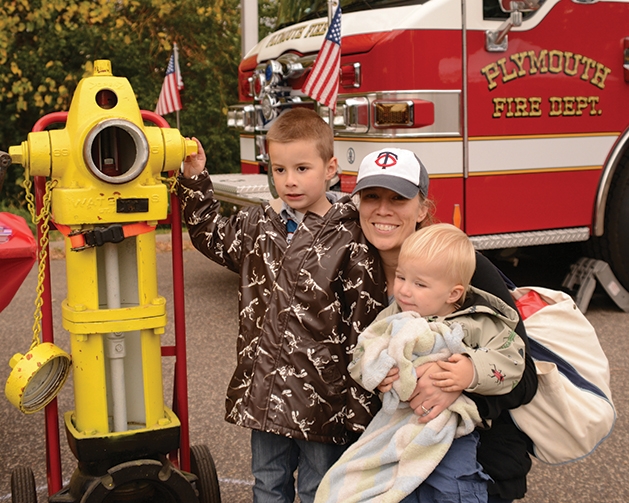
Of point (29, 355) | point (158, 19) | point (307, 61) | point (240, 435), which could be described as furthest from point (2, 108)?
point (29, 355)

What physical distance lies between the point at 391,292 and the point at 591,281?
12.3 ft

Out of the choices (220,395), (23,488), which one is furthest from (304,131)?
(220,395)

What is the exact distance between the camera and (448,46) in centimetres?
509

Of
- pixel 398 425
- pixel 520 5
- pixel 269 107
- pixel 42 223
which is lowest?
pixel 398 425

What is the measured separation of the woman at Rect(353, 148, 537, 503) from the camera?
7.03 feet

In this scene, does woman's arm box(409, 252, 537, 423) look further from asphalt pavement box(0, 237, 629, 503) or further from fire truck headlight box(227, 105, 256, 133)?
fire truck headlight box(227, 105, 256, 133)

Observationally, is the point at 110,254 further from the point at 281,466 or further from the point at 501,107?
the point at 501,107

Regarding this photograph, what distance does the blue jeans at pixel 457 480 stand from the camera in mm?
2117

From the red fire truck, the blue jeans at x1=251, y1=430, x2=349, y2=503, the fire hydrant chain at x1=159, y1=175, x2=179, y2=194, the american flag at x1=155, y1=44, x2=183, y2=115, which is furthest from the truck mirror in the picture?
the american flag at x1=155, y1=44, x2=183, y2=115

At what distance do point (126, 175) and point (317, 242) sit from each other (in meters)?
0.58

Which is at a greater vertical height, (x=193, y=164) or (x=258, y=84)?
(x=258, y=84)

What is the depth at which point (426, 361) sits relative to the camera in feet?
7.00

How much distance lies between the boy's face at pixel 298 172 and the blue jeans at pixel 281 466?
0.71 metres

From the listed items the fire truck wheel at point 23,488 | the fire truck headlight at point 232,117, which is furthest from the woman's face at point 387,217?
the fire truck headlight at point 232,117
